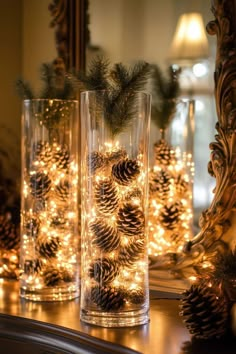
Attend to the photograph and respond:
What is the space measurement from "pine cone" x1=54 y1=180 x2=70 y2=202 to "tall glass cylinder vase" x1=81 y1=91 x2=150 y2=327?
0.22 metres

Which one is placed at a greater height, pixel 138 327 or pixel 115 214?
pixel 115 214

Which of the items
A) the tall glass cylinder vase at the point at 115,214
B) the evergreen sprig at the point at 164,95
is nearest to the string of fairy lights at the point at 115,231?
the tall glass cylinder vase at the point at 115,214

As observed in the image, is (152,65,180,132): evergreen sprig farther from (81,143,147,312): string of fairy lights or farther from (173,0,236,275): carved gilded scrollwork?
(81,143,147,312): string of fairy lights

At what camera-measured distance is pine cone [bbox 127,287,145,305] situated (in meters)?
1.19

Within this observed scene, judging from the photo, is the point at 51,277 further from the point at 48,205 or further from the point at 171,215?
the point at 171,215

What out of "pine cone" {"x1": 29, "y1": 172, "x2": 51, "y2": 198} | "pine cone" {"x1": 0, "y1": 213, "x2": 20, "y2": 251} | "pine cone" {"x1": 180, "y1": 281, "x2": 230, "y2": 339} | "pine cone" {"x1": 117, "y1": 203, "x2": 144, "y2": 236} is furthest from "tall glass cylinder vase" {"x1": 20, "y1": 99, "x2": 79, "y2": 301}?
"pine cone" {"x1": 180, "y1": 281, "x2": 230, "y2": 339}

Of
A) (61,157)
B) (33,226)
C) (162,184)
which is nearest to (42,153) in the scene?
(61,157)

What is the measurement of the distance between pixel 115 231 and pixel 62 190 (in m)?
0.26

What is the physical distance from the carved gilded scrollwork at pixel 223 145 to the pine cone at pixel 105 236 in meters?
0.21

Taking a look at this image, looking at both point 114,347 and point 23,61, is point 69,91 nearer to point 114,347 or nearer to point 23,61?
point 23,61

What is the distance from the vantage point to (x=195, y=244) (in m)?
1.33

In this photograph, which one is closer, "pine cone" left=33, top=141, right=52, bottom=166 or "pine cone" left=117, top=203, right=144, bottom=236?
"pine cone" left=117, top=203, right=144, bottom=236

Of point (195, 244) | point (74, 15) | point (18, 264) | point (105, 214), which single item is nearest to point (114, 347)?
point (105, 214)

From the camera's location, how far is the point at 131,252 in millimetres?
1190
